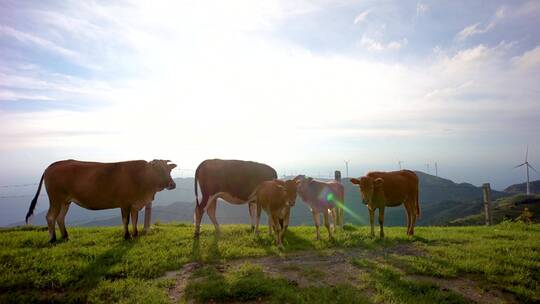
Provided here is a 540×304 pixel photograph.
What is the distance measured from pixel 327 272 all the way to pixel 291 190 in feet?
12.6

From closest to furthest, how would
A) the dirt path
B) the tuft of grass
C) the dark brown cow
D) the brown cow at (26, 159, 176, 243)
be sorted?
1. the tuft of grass
2. the dirt path
3. the brown cow at (26, 159, 176, 243)
4. the dark brown cow

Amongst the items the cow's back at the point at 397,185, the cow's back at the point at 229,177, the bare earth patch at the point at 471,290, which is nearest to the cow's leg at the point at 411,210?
the cow's back at the point at 397,185

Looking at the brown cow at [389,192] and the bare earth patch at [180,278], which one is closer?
the bare earth patch at [180,278]

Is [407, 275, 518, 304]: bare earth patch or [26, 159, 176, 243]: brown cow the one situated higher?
[26, 159, 176, 243]: brown cow

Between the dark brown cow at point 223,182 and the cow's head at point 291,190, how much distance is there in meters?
2.23

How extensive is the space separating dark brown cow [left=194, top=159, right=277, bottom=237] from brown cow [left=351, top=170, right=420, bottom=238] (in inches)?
161

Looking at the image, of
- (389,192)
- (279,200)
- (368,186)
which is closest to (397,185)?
(389,192)

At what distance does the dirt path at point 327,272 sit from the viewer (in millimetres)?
7473

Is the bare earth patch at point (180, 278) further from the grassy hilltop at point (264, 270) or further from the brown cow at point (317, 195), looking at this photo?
the brown cow at point (317, 195)

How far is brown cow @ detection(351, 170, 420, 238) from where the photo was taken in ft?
42.0

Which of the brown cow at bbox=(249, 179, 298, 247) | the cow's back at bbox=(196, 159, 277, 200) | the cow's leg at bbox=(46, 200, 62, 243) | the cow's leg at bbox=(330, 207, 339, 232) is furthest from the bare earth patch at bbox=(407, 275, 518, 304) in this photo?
the cow's leg at bbox=(46, 200, 62, 243)

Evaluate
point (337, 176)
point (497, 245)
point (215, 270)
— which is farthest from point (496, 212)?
point (215, 270)

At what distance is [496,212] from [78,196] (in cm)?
9017

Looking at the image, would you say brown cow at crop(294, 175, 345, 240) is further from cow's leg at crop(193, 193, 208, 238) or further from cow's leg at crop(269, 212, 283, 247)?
cow's leg at crop(193, 193, 208, 238)
